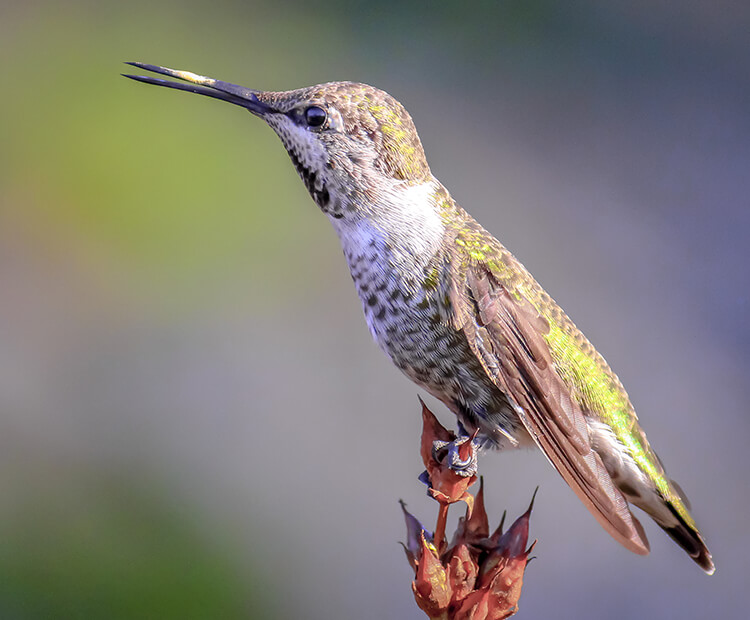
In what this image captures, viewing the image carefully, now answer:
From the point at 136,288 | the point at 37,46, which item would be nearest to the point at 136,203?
the point at 136,288

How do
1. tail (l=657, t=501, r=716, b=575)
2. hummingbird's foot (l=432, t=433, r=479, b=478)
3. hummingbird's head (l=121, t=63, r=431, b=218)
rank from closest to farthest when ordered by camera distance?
1. hummingbird's foot (l=432, t=433, r=479, b=478)
2. hummingbird's head (l=121, t=63, r=431, b=218)
3. tail (l=657, t=501, r=716, b=575)

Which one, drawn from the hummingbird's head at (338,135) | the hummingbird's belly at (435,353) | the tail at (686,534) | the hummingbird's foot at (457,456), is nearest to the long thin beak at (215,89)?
the hummingbird's head at (338,135)

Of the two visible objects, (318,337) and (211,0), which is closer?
(318,337)

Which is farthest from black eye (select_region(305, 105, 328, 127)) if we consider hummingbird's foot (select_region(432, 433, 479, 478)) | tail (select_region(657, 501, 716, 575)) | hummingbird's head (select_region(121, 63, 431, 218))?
tail (select_region(657, 501, 716, 575))

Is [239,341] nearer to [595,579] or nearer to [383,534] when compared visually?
[383,534]

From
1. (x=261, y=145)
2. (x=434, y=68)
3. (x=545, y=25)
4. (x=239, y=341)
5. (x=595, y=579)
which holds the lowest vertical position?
(x=595, y=579)

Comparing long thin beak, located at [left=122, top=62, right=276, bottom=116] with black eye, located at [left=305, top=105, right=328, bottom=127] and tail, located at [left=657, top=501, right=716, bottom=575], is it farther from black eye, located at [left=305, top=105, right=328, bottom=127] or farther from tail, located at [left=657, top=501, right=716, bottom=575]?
tail, located at [left=657, top=501, right=716, bottom=575]

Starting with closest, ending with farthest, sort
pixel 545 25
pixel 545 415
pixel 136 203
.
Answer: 1. pixel 545 415
2. pixel 136 203
3. pixel 545 25
